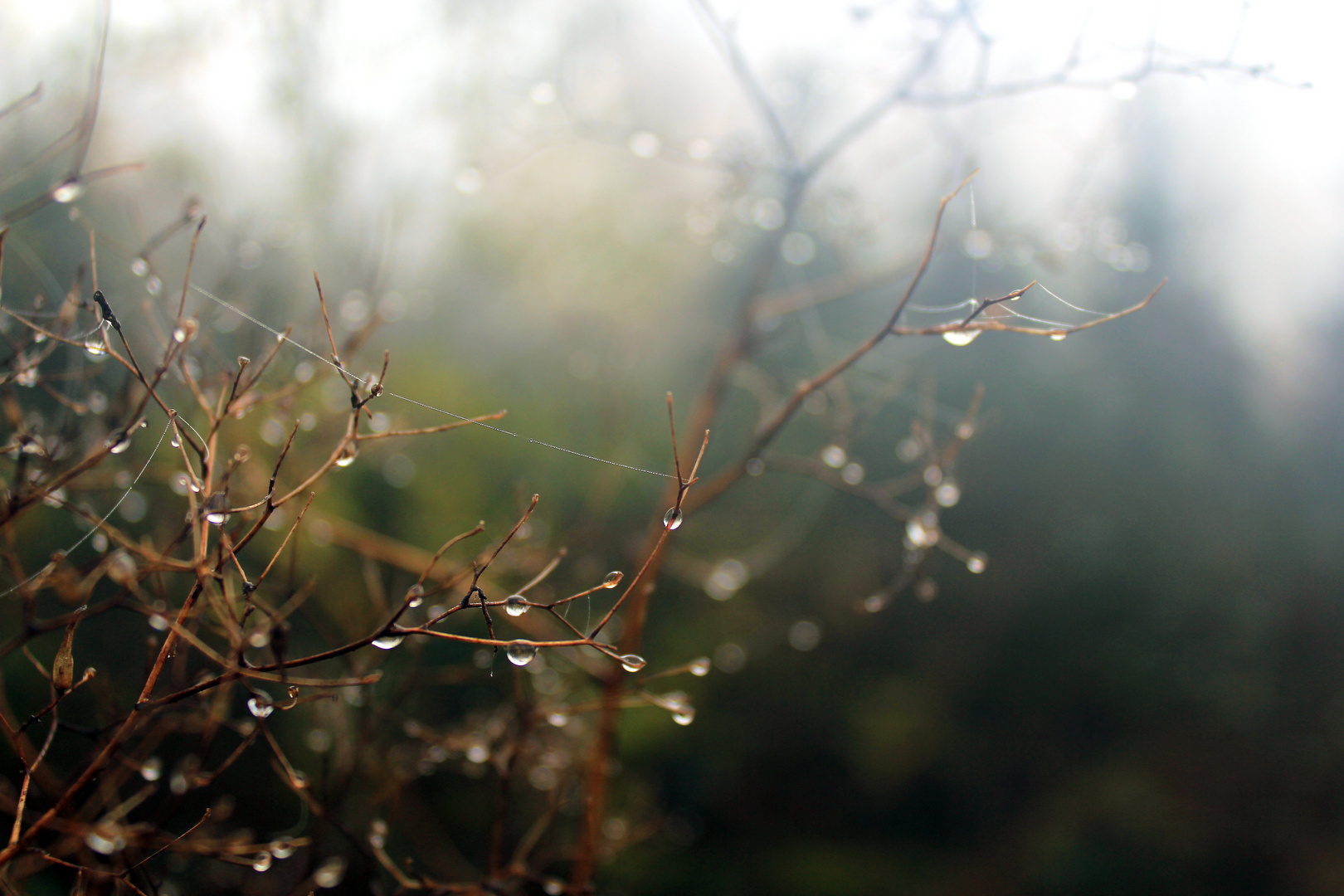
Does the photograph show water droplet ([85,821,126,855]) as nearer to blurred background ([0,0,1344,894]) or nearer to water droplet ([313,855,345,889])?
water droplet ([313,855,345,889])

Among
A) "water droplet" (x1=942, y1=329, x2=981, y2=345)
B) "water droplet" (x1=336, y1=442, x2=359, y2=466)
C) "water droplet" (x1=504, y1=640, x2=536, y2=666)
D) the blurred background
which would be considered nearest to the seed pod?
"water droplet" (x1=336, y1=442, x2=359, y2=466)

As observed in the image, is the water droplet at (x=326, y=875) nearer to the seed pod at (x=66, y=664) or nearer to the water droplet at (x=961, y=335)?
the seed pod at (x=66, y=664)

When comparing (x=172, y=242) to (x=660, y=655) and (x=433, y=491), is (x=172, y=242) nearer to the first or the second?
(x=433, y=491)

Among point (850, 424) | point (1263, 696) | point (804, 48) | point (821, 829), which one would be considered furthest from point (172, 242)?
point (1263, 696)

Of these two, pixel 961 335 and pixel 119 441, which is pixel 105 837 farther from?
pixel 961 335

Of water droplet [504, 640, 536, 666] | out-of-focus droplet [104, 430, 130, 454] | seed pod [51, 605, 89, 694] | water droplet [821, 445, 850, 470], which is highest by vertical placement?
water droplet [821, 445, 850, 470]
